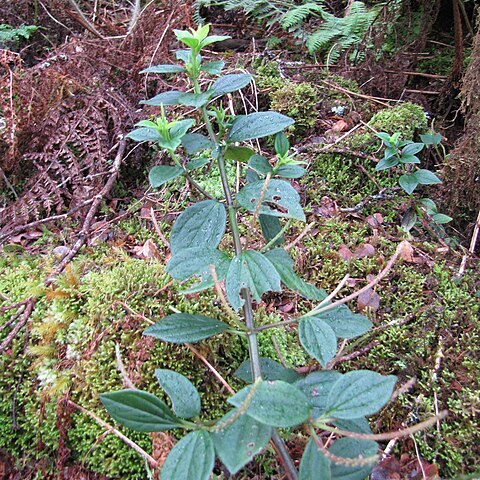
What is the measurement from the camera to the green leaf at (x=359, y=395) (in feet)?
2.67

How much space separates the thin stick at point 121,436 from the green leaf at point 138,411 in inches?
15.9

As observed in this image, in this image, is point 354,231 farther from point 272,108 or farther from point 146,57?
point 146,57

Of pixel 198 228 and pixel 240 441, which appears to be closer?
pixel 240 441

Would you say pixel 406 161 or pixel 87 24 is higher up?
pixel 87 24

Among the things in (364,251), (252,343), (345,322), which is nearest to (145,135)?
(252,343)

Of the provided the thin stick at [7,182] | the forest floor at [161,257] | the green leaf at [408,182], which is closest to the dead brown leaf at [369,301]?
the forest floor at [161,257]

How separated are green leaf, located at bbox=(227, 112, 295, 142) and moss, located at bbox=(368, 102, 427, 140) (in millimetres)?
1307

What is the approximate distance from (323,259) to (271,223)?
2.05 feet

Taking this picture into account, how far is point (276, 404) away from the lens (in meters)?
0.81

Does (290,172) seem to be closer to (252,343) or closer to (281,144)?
(281,144)

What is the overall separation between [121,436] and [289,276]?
699 millimetres

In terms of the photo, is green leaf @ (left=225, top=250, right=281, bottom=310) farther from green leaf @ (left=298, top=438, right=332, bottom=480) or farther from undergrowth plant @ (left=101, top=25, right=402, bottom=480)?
green leaf @ (left=298, top=438, right=332, bottom=480)

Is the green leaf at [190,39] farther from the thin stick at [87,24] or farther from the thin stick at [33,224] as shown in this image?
the thin stick at [87,24]

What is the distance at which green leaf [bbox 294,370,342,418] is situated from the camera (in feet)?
3.26
